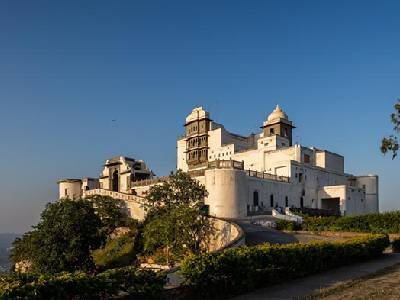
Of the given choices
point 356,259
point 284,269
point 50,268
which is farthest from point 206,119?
point 284,269

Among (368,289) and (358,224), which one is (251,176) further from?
(368,289)

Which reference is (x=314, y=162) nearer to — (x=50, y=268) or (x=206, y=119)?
(x=206, y=119)

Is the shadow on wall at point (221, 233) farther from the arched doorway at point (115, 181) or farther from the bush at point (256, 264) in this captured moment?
the arched doorway at point (115, 181)

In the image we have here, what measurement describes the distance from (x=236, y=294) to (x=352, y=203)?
51236mm

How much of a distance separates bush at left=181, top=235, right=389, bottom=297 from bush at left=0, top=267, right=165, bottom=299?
4.78 ft

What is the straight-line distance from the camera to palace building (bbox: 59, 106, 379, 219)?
48.7 meters

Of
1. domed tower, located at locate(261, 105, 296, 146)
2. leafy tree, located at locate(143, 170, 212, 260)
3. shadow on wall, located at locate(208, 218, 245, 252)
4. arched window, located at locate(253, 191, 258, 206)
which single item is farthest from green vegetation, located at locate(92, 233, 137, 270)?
domed tower, located at locate(261, 105, 296, 146)

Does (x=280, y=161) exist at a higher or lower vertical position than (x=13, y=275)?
higher

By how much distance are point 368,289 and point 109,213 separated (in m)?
36.2

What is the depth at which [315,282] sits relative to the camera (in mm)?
15938

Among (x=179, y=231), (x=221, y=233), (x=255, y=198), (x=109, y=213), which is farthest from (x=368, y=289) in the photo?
(x=255, y=198)

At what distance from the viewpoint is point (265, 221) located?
145 feet

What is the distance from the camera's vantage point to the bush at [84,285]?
9188 mm

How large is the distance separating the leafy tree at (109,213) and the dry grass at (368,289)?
33318 millimetres
